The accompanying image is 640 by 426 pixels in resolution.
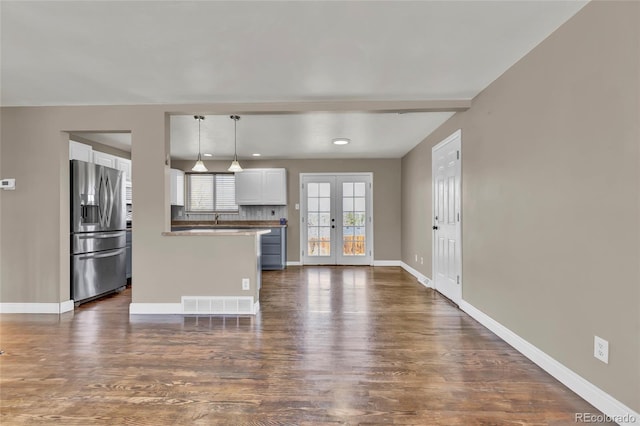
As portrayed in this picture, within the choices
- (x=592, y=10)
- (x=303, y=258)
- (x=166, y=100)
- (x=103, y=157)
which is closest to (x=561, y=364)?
(x=592, y=10)

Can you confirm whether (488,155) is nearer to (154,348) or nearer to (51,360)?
(154,348)

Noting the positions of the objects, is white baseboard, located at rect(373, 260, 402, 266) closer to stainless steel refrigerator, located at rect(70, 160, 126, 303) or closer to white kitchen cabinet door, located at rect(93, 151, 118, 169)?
stainless steel refrigerator, located at rect(70, 160, 126, 303)

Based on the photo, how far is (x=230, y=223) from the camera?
6.93 metres

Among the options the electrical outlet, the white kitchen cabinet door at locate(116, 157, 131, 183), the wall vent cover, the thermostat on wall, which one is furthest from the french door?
the electrical outlet

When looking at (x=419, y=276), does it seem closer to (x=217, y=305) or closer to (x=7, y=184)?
(x=217, y=305)

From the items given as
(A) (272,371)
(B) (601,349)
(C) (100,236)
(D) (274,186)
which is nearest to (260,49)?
(A) (272,371)

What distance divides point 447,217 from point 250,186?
4.03 m

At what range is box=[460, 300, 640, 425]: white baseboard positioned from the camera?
5.58 ft

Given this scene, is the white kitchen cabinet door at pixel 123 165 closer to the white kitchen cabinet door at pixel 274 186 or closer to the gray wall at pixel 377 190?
the gray wall at pixel 377 190

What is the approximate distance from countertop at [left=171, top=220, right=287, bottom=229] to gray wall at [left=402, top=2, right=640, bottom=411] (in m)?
4.45

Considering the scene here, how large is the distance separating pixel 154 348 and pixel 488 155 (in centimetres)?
338

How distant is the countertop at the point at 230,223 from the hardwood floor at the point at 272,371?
3.14 meters

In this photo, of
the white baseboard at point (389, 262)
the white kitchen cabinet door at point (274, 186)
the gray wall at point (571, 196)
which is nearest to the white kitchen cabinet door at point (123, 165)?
the white kitchen cabinet door at point (274, 186)

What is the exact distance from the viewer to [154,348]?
270cm
